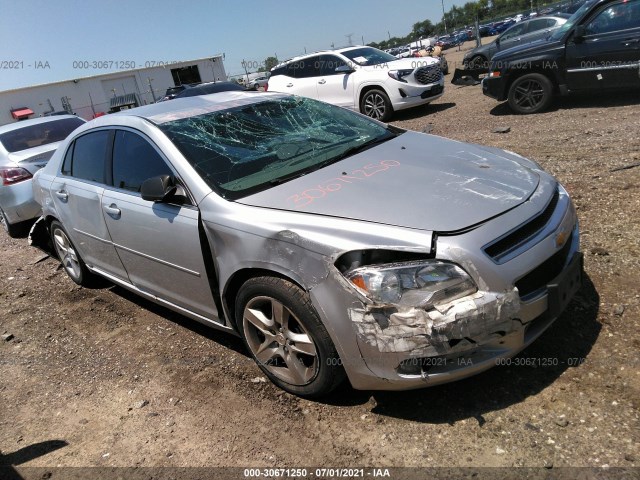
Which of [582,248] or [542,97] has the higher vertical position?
[542,97]

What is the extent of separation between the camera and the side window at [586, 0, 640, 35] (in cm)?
736

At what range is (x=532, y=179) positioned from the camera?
2.82 meters

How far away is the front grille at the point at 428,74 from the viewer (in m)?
10.4

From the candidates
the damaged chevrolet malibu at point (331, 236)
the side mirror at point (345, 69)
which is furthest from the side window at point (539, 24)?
the damaged chevrolet malibu at point (331, 236)

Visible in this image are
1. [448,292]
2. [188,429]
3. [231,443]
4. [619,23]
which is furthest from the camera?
[619,23]

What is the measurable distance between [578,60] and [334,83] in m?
5.06

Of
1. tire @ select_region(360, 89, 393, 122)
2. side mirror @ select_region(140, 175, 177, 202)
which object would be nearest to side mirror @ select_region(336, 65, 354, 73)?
tire @ select_region(360, 89, 393, 122)

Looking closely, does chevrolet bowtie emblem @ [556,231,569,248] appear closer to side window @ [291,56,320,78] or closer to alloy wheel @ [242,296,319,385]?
alloy wheel @ [242,296,319,385]

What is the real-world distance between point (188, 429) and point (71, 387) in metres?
1.18

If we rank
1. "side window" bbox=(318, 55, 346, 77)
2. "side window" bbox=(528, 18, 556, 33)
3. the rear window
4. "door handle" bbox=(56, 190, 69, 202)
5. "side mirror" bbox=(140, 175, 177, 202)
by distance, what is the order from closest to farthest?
"side mirror" bbox=(140, 175, 177, 202) → "door handle" bbox=(56, 190, 69, 202) → the rear window → "side window" bbox=(318, 55, 346, 77) → "side window" bbox=(528, 18, 556, 33)

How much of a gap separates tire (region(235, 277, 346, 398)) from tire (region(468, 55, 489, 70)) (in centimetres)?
1404

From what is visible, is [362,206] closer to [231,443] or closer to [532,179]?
[532,179]

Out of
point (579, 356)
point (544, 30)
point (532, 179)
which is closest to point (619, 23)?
point (544, 30)

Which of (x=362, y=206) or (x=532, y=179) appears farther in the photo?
(x=532, y=179)
